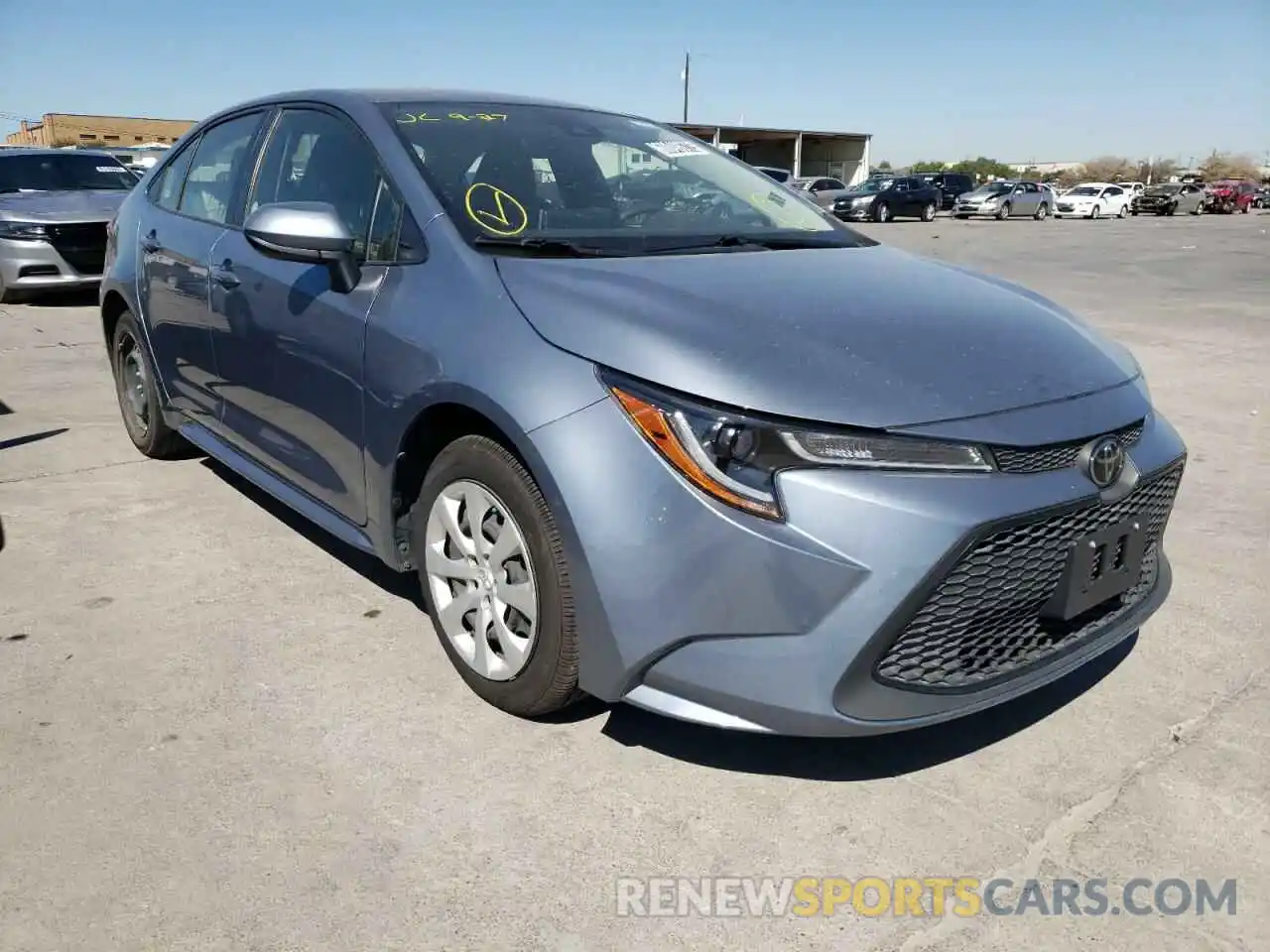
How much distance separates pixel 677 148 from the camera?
372 cm

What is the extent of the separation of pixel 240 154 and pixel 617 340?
227 centimetres

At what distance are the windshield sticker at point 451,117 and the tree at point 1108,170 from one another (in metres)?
97.8

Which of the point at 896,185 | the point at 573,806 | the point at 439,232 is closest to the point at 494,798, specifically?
the point at 573,806

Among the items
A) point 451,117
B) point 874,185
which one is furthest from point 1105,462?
point 874,185

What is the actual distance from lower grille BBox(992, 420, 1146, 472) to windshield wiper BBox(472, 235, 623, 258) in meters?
1.16

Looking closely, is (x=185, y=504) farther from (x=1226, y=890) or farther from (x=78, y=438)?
(x=1226, y=890)

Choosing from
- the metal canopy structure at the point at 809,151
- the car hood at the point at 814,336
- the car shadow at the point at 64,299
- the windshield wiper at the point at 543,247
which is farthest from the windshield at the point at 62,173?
the metal canopy structure at the point at 809,151

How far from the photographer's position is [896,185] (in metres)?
32.8

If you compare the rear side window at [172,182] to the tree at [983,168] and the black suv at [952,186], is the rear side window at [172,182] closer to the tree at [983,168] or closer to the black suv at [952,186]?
the black suv at [952,186]

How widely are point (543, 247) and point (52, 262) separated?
8650mm

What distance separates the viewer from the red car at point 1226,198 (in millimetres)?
48938

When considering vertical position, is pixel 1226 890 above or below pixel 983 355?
below

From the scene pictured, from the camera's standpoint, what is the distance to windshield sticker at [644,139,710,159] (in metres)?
3.63

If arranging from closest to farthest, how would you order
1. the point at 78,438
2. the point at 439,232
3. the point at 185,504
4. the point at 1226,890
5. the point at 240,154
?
the point at 1226,890 < the point at 439,232 < the point at 240,154 < the point at 185,504 < the point at 78,438
